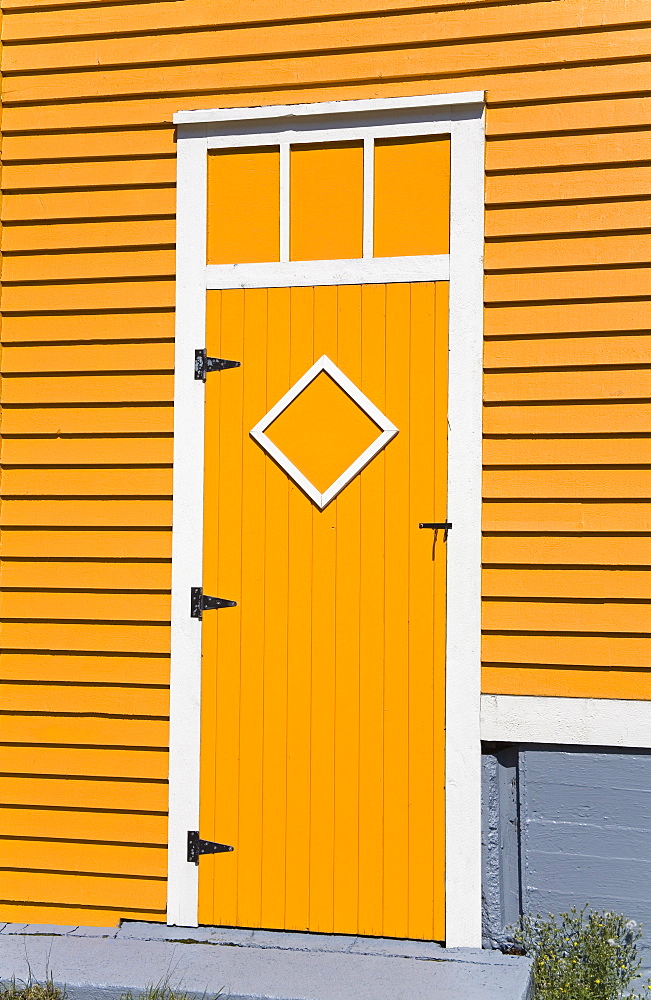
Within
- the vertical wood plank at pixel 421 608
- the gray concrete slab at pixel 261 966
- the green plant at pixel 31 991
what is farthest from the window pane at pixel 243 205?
the green plant at pixel 31 991

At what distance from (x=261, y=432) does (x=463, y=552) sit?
3.01ft

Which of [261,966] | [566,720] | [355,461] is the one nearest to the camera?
[261,966]

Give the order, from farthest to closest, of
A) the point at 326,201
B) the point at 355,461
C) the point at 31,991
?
the point at 326,201, the point at 355,461, the point at 31,991

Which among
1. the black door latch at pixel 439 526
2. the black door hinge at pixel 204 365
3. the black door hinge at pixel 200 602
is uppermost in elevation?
the black door hinge at pixel 204 365

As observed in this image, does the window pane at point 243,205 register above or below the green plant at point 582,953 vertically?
above

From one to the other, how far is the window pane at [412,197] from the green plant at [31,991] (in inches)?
115

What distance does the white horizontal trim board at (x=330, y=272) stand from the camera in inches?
162

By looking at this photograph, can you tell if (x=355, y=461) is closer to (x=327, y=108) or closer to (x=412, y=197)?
(x=412, y=197)

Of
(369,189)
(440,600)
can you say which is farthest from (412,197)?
(440,600)

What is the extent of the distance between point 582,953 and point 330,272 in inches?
106

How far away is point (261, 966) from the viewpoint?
3770mm

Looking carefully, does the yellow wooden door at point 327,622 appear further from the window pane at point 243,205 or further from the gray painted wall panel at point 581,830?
the gray painted wall panel at point 581,830

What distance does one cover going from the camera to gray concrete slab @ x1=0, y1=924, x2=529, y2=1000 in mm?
3566

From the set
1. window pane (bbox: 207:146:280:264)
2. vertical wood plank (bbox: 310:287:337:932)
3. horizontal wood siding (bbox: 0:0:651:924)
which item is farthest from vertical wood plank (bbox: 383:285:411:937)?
window pane (bbox: 207:146:280:264)
